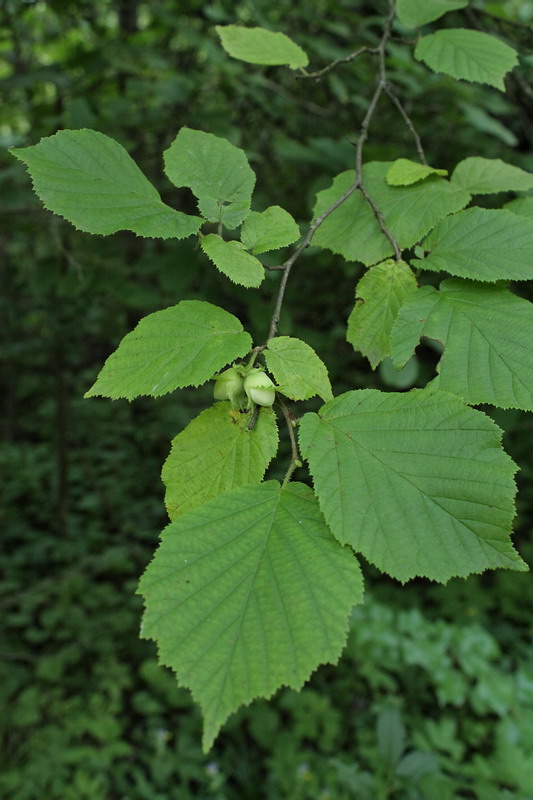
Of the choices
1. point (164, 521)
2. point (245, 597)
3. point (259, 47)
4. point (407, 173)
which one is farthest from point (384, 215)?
point (164, 521)

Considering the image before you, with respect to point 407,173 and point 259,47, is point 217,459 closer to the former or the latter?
point 407,173

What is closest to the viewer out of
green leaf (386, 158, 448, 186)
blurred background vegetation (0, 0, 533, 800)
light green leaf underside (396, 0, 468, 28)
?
green leaf (386, 158, 448, 186)

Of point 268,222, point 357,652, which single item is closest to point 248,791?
point 357,652

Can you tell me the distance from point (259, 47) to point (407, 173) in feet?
1.71

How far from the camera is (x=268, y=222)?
1021 millimetres

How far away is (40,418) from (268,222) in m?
4.91

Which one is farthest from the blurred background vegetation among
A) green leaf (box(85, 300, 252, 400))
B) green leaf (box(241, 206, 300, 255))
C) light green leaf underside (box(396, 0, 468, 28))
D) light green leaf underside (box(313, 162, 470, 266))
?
green leaf (box(85, 300, 252, 400))

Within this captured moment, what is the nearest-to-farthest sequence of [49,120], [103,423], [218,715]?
1. [218,715]
2. [49,120]
3. [103,423]

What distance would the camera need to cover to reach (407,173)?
1.13 m

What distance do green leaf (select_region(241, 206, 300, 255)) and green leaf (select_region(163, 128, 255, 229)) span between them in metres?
0.02

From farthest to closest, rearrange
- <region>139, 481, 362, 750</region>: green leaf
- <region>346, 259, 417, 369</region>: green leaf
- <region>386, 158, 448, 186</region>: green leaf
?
<region>386, 158, 448, 186</region>: green leaf < <region>346, 259, 417, 369</region>: green leaf < <region>139, 481, 362, 750</region>: green leaf

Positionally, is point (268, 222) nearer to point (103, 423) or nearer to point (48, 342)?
point (48, 342)

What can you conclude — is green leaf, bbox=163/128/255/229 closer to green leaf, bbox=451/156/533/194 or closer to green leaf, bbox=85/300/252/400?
green leaf, bbox=85/300/252/400

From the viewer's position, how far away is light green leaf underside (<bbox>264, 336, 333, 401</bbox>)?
811mm
